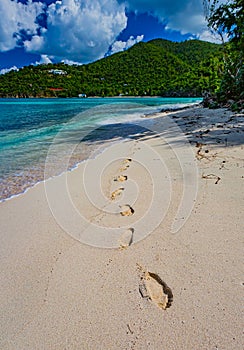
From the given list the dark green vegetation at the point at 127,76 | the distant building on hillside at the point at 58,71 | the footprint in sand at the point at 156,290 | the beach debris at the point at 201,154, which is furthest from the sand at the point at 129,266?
the distant building on hillside at the point at 58,71

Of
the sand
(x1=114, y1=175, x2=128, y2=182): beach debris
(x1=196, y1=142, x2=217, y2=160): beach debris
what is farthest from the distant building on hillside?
the sand

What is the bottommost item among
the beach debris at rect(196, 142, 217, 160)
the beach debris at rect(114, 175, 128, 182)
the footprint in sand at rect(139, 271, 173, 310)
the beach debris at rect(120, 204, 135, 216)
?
the beach debris at rect(114, 175, 128, 182)

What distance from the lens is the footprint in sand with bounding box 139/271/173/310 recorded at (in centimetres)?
122

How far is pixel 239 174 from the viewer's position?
2.75 m

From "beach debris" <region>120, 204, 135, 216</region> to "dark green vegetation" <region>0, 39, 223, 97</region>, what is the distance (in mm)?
70017

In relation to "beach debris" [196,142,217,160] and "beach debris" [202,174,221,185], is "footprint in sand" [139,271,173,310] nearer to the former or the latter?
"beach debris" [202,174,221,185]

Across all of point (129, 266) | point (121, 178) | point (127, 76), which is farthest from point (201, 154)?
point (127, 76)

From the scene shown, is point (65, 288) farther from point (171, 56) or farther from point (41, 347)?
point (171, 56)

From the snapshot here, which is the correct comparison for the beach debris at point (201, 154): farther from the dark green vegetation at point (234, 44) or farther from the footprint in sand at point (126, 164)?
the dark green vegetation at point (234, 44)

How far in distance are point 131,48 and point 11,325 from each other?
120 metres

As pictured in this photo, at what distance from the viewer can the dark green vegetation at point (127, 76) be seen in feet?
243

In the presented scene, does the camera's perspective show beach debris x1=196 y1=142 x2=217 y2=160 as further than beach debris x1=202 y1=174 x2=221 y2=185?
Yes

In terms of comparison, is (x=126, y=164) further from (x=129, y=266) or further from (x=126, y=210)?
(x=129, y=266)

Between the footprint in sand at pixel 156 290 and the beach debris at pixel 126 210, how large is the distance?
83cm
